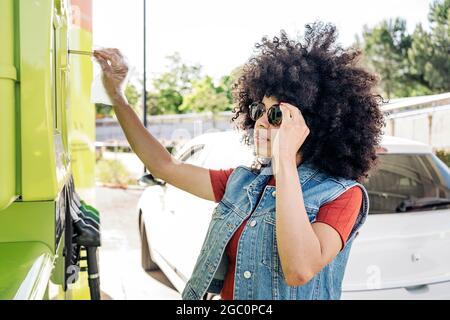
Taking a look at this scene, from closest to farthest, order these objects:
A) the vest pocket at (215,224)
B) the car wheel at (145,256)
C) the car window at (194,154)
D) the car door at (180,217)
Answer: the vest pocket at (215,224) < the car door at (180,217) < the car window at (194,154) < the car wheel at (145,256)

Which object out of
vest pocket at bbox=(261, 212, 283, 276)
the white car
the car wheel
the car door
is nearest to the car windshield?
the white car

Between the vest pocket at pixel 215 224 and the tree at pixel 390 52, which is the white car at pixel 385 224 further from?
the vest pocket at pixel 215 224

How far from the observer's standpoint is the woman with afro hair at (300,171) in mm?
1152

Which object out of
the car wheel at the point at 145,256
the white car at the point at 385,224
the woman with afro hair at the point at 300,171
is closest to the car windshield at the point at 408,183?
the white car at the point at 385,224

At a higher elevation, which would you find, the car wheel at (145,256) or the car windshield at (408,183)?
the car windshield at (408,183)

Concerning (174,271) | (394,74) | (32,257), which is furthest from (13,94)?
(394,74)

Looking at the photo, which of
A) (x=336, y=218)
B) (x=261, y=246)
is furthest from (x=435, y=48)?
(x=261, y=246)

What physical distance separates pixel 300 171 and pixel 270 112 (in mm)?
164

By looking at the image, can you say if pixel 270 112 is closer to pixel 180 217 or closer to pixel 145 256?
pixel 180 217

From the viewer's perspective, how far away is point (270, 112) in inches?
48.4

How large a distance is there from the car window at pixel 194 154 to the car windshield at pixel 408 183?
114 cm

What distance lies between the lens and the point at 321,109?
126 cm
